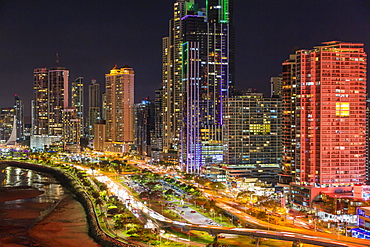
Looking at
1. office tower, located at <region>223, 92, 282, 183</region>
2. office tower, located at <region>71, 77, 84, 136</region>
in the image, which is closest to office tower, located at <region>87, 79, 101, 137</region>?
office tower, located at <region>71, 77, 84, 136</region>

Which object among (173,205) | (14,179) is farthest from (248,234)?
(14,179)

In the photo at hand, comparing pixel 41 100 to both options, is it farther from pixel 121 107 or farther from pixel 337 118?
pixel 337 118

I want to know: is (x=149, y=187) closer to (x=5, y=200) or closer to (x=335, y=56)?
(x=5, y=200)

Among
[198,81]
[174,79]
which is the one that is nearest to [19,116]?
[174,79]

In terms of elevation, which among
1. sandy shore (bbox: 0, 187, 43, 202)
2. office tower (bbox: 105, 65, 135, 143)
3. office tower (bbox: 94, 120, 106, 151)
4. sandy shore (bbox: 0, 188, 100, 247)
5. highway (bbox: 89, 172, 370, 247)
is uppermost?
office tower (bbox: 105, 65, 135, 143)

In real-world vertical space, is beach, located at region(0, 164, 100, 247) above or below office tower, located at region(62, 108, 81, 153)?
below

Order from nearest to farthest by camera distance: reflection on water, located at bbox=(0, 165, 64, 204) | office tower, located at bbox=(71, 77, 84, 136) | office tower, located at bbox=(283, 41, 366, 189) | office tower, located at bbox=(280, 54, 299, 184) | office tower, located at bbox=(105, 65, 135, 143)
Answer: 1. office tower, located at bbox=(283, 41, 366, 189)
2. office tower, located at bbox=(280, 54, 299, 184)
3. reflection on water, located at bbox=(0, 165, 64, 204)
4. office tower, located at bbox=(105, 65, 135, 143)
5. office tower, located at bbox=(71, 77, 84, 136)

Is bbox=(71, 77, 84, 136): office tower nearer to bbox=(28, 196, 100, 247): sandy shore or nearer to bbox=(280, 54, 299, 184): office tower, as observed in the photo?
bbox=(28, 196, 100, 247): sandy shore
